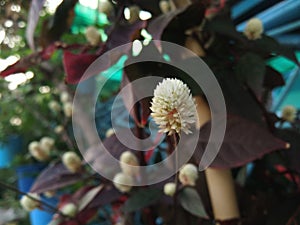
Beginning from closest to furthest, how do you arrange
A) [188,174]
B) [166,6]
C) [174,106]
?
[174,106] → [188,174] → [166,6]

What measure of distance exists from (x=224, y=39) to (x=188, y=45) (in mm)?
44

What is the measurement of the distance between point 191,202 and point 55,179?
22cm

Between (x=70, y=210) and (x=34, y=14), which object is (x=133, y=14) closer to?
(x=34, y=14)

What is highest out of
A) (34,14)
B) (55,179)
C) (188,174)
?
(34,14)

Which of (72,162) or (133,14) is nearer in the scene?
(133,14)

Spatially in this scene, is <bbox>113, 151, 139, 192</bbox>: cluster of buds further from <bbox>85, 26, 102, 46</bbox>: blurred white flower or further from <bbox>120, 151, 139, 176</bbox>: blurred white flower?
<bbox>85, 26, 102, 46</bbox>: blurred white flower

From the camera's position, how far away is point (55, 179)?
1.82 ft

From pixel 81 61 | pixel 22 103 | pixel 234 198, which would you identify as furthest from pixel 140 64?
pixel 22 103

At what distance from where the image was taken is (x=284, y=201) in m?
0.47

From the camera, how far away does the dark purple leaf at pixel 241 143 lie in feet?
1.32

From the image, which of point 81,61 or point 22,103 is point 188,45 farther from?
point 22,103

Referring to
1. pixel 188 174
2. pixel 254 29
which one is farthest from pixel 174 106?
pixel 254 29

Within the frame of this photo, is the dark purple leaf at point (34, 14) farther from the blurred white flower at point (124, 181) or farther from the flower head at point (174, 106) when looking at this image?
the flower head at point (174, 106)

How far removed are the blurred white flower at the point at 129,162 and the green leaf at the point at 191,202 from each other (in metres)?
0.06
